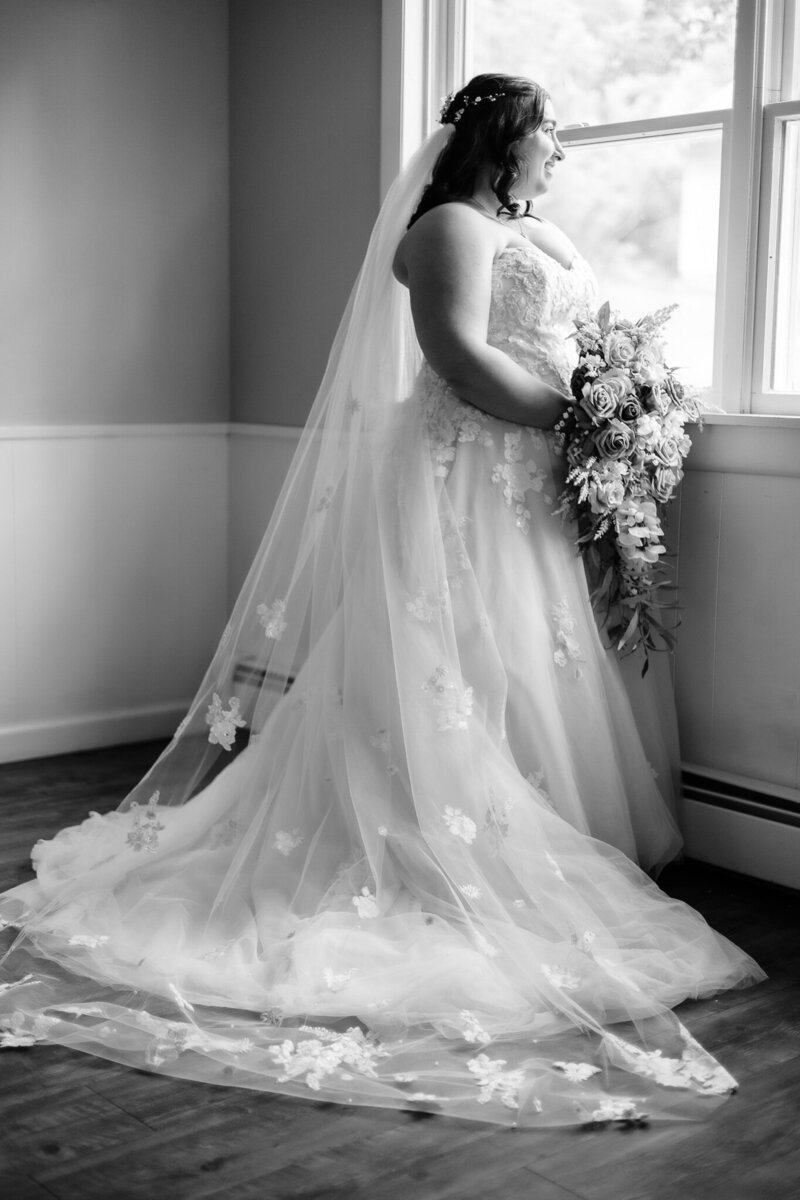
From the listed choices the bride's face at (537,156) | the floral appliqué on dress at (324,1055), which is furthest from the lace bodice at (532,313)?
the floral appliqué on dress at (324,1055)

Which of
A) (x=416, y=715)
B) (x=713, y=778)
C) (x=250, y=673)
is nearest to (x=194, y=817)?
(x=250, y=673)

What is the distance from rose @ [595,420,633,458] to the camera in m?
2.89

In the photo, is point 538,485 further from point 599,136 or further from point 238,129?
point 238,129

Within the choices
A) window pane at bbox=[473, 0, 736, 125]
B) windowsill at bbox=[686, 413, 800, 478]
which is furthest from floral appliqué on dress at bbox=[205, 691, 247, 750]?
window pane at bbox=[473, 0, 736, 125]

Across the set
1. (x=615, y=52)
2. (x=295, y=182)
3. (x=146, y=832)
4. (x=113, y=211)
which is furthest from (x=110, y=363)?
(x=146, y=832)

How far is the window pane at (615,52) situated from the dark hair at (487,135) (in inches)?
19.9

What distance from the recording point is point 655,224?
3453mm

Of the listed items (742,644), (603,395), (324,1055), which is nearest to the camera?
(324,1055)

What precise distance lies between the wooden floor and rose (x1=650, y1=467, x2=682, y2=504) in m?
1.18

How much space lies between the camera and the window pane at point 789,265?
3.14 m

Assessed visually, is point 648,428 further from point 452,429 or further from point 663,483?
point 452,429

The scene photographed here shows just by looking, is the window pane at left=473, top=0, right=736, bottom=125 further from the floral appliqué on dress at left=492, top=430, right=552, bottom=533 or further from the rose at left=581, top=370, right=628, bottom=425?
the floral appliqué on dress at left=492, top=430, right=552, bottom=533

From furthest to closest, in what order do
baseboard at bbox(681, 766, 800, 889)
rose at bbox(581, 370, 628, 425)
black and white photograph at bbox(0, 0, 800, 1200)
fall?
baseboard at bbox(681, 766, 800, 889)
rose at bbox(581, 370, 628, 425)
black and white photograph at bbox(0, 0, 800, 1200)

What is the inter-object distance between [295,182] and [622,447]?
1.93 metres
